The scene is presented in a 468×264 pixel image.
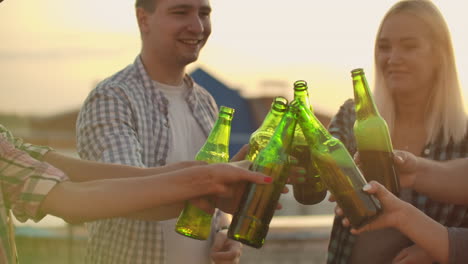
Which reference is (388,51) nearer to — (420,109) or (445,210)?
(420,109)

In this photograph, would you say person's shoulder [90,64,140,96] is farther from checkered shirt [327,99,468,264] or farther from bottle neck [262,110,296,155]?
bottle neck [262,110,296,155]

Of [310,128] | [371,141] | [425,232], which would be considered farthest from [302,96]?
[425,232]

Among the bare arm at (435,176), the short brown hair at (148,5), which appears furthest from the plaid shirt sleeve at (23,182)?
the short brown hair at (148,5)

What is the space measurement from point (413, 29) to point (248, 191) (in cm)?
114

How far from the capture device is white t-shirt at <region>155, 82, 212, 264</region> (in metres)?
2.51

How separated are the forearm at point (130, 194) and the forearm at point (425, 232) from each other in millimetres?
481

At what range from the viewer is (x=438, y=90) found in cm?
235

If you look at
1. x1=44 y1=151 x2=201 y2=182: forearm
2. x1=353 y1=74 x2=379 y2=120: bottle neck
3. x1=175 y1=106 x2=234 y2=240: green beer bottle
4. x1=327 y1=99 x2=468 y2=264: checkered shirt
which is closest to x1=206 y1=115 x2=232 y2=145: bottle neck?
x1=175 y1=106 x2=234 y2=240: green beer bottle

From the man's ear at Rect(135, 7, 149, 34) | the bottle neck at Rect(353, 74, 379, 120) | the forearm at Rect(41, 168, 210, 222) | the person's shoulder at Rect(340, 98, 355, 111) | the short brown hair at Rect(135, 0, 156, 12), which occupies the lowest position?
the forearm at Rect(41, 168, 210, 222)

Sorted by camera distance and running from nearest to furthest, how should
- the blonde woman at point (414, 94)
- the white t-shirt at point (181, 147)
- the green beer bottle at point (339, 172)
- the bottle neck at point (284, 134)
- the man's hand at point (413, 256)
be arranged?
the green beer bottle at point (339, 172) < the bottle neck at point (284, 134) < the man's hand at point (413, 256) < the blonde woman at point (414, 94) < the white t-shirt at point (181, 147)

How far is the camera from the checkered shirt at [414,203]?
2.17 meters

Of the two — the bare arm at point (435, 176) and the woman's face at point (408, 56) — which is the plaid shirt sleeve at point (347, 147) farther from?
the bare arm at point (435, 176)

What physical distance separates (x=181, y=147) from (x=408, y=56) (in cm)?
93

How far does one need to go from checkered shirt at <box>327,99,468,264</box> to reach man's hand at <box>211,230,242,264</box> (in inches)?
14.2
